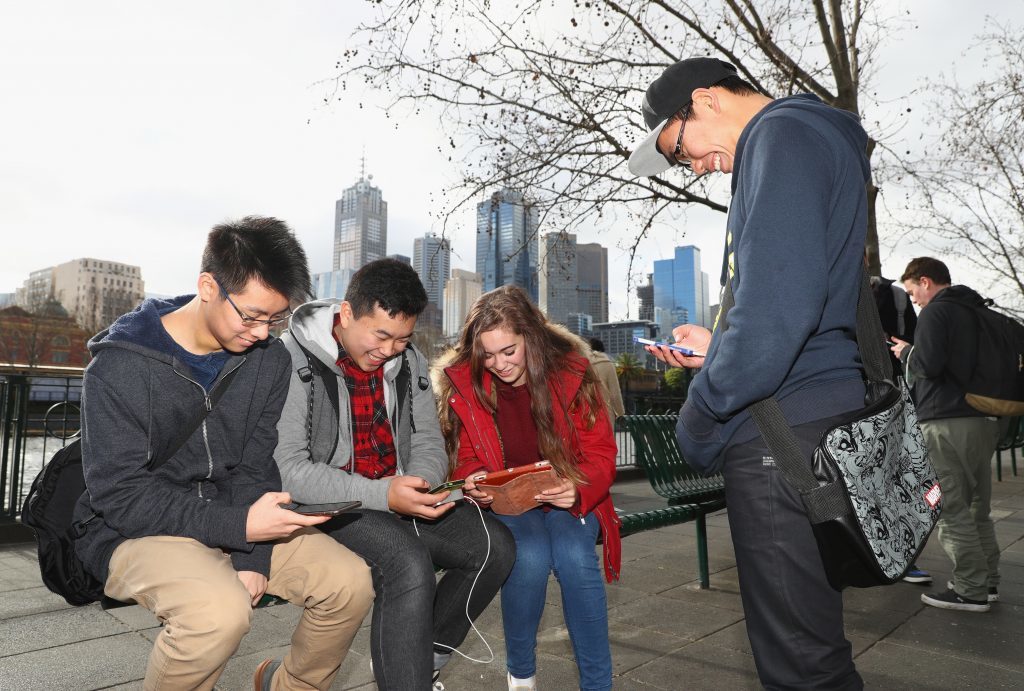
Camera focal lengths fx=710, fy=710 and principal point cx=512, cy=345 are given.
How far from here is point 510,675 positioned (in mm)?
2754

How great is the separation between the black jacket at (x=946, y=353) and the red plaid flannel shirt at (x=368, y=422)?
340 cm

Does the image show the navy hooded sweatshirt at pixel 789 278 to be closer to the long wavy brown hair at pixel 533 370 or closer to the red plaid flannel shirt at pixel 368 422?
the long wavy brown hair at pixel 533 370

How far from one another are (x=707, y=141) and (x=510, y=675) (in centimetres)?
208

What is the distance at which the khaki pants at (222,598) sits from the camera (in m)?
2.04

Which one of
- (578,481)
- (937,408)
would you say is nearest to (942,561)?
(937,408)

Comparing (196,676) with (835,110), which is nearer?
(835,110)

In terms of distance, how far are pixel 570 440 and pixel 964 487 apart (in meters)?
2.83

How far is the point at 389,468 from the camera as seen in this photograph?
114 inches

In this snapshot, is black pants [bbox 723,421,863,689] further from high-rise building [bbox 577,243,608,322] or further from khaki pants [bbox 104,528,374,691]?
high-rise building [bbox 577,243,608,322]

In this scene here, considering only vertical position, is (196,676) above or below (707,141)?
→ below

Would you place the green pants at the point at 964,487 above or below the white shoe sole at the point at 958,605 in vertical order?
above

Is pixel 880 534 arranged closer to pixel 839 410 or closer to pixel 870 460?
pixel 870 460

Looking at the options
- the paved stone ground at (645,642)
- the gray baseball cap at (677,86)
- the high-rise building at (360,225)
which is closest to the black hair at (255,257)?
the gray baseball cap at (677,86)

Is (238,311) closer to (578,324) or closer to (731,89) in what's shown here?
(731,89)
